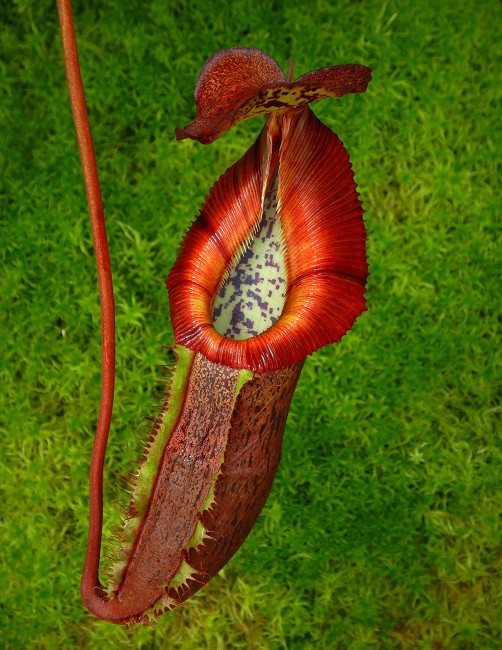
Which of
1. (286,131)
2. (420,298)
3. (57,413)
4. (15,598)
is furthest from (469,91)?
(15,598)

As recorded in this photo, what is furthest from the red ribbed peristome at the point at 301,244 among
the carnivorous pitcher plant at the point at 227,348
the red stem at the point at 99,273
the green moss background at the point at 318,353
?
the green moss background at the point at 318,353

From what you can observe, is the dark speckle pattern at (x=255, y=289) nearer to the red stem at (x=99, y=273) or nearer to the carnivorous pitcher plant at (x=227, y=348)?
the carnivorous pitcher plant at (x=227, y=348)

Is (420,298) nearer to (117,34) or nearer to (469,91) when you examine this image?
(469,91)

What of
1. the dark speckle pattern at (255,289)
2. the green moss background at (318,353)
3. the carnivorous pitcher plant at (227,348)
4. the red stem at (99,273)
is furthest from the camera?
the green moss background at (318,353)

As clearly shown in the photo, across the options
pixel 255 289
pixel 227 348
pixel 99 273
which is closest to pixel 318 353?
pixel 255 289

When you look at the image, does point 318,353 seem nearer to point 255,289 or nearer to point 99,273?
point 255,289

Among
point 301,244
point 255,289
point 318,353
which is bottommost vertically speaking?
point 318,353

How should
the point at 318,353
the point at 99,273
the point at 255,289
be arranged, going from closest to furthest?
the point at 99,273, the point at 255,289, the point at 318,353
